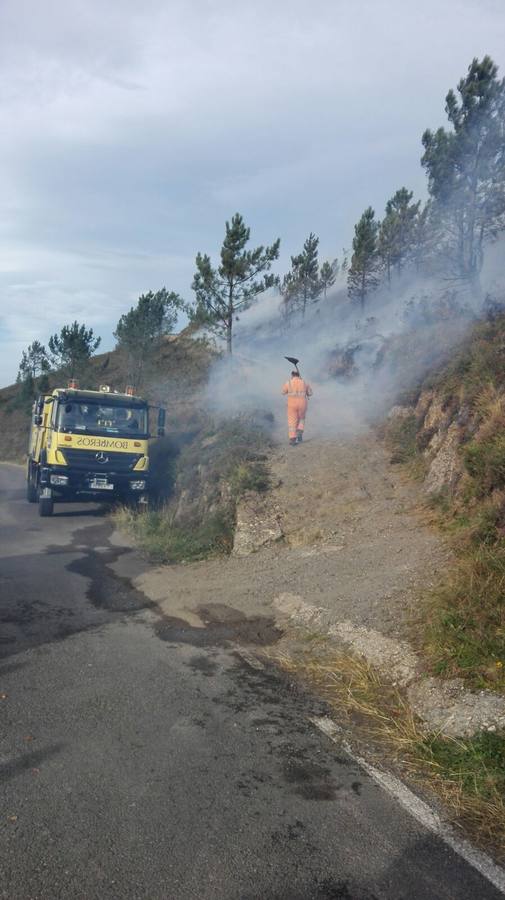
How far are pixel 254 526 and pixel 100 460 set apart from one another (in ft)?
17.3

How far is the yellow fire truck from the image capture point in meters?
14.2

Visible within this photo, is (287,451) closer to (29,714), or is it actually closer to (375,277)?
(29,714)

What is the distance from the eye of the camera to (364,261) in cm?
3578

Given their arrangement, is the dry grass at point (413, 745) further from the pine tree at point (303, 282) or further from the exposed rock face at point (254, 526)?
the pine tree at point (303, 282)

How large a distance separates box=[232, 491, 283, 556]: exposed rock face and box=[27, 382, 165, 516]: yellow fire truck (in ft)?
14.6

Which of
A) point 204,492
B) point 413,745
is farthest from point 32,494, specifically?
point 413,745

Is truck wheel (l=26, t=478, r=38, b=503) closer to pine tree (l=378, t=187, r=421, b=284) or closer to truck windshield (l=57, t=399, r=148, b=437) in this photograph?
truck windshield (l=57, t=399, r=148, b=437)

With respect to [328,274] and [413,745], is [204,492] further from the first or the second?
[328,274]

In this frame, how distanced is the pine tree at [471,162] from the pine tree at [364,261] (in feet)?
49.8

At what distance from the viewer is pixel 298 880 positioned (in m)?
2.88

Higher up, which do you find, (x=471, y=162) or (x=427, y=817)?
(x=471, y=162)

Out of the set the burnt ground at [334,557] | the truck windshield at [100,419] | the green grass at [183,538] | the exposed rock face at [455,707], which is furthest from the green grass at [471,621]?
the truck windshield at [100,419]

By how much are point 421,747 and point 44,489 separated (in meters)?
11.6

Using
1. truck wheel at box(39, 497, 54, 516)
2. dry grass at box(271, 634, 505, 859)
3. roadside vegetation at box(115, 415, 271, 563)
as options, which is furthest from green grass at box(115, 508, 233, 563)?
dry grass at box(271, 634, 505, 859)
